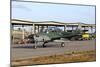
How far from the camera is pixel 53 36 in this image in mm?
3146

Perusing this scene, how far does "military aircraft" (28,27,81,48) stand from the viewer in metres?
3.06

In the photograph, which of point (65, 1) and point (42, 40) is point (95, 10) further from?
point (42, 40)

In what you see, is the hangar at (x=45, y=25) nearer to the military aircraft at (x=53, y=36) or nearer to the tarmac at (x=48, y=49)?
the military aircraft at (x=53, y=36)

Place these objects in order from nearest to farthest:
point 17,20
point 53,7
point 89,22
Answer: point 17,20
point 53,7
point 89,22

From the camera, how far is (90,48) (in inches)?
133

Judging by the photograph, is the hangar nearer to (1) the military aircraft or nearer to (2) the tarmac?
(1) the military aircraft

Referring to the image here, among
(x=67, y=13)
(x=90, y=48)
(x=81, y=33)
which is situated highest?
(x=67, y=13)

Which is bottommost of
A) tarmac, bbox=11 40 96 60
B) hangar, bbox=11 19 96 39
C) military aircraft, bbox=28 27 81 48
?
tarmac, bbox=11 40 96 60

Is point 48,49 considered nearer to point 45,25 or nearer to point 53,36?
point 53,36

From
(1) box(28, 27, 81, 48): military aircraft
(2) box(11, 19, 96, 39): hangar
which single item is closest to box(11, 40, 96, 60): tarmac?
(1) box(28, 27, 81, 48): military aircraft

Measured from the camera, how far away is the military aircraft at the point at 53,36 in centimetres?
306

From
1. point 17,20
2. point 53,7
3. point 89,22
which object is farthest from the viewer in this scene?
point 89,22
